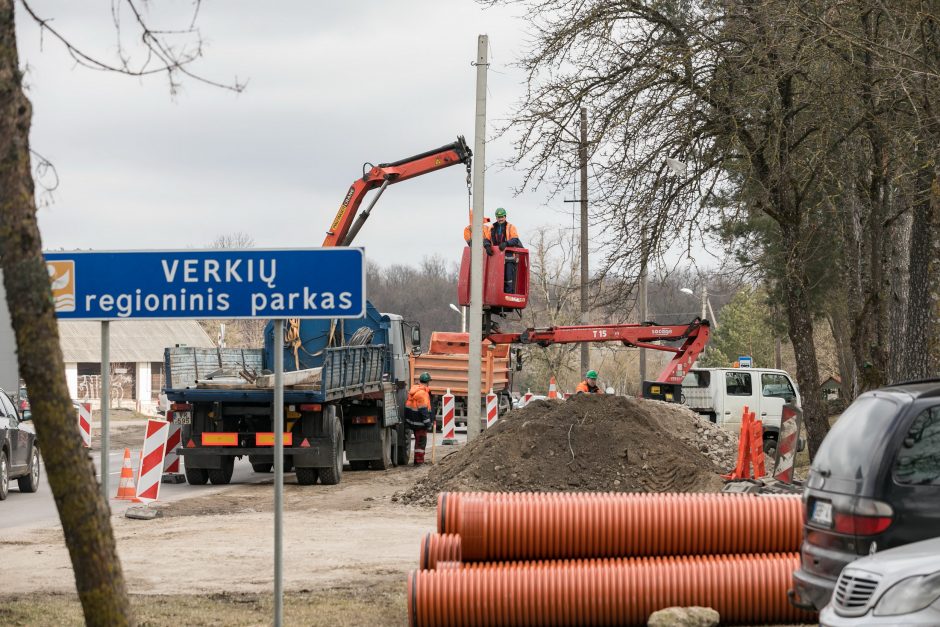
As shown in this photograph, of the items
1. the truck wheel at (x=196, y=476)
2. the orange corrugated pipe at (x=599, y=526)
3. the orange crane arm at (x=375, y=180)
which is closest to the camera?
the orange corrugated pipe at (x=599, y=526)

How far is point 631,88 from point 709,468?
5465 mm

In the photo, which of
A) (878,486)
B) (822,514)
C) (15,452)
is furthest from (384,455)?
(878,486)

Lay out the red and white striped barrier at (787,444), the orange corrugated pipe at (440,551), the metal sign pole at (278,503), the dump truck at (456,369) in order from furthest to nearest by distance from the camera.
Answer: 1. the dump truck at (456,369)
2. the red and white striped barrier at (787,444)
3. the orange corrugated pipe at (440,551)
4. the metal sign pole at (278,503)

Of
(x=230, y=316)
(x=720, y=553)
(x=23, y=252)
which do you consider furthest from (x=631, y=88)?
(x=23, y=252)

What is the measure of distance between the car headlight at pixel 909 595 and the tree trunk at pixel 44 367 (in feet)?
11.3

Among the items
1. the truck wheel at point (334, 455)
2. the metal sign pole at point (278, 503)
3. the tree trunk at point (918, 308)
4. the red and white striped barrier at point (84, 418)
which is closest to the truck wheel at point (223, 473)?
the truck wheel at point (334, 455)

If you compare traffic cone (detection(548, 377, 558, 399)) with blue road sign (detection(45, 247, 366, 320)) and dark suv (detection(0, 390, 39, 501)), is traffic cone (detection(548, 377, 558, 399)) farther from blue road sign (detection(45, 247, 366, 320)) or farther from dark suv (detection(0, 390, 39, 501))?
blue road sign (detection(45, 247, 366, 320))

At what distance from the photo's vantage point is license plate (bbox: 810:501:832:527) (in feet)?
22.5

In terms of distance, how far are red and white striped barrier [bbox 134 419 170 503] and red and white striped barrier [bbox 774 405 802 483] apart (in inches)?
304

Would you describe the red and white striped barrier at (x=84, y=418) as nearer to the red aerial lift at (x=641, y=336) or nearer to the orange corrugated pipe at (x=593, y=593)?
the red aerial lift at (x=641, y=336)

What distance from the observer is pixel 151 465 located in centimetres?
1667

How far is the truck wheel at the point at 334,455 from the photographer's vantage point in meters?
20.4

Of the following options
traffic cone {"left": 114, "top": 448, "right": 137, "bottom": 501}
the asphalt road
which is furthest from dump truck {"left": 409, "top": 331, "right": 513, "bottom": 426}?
traffic cone {"left": 114, "top": 448, "right": 137, "bottom": 501}

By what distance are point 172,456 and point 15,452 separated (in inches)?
130
